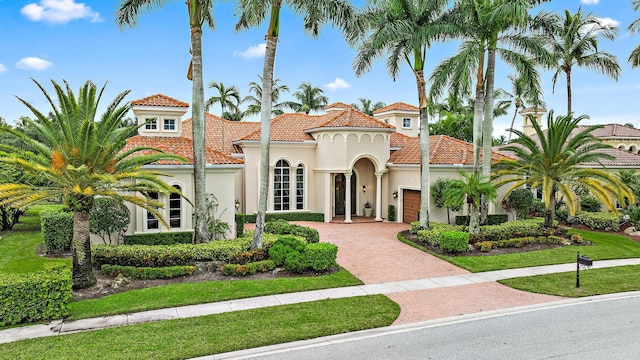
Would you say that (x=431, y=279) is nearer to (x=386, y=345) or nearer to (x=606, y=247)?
(x=386, y=345)

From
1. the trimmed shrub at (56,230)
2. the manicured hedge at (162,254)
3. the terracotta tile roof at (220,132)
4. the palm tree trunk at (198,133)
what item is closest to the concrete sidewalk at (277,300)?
the manicured hedge at (162,254)

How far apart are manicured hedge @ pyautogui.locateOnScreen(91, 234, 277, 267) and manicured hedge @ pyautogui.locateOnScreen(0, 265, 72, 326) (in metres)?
3.50

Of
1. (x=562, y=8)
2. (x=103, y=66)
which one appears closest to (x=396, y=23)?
(x=103, y=66)

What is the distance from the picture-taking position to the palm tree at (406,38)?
60.4ft

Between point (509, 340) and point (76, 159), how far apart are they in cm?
1221

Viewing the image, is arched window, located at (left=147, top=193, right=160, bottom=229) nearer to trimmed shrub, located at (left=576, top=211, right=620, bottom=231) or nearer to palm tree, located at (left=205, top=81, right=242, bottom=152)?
palm tree, located at (left=205, top=81, right=242, bottom=152)

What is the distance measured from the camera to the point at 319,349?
8.59 m

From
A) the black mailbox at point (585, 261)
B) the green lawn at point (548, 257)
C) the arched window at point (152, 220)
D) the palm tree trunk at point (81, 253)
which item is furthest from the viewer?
the arched window at point (152, 220)

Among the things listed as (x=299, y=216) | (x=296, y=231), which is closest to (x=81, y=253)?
(x=296, y=231)

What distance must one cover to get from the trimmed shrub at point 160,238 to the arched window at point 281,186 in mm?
8388

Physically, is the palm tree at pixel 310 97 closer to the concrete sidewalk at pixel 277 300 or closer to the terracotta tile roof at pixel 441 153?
the terracotta tile roof at pixel 441 153

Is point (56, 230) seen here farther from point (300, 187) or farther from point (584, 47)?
point (584, 47)

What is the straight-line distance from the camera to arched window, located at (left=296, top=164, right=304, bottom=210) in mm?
25984

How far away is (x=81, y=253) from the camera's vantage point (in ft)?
39.0
